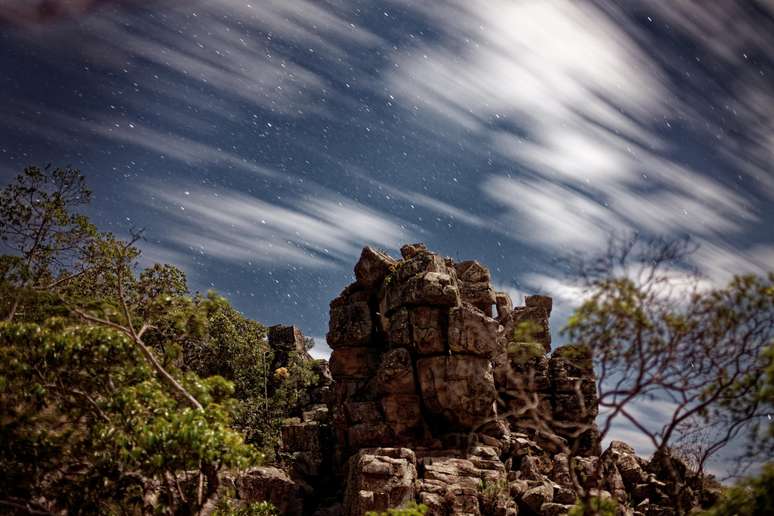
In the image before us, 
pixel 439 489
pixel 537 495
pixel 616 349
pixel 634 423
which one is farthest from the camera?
pixel 537 495

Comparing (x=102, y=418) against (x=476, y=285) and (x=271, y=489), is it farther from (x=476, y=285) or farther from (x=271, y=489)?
(x=476, y=285)

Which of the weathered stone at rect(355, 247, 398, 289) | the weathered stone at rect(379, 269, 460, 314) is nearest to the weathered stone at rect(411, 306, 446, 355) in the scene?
the weathered stone at rect(379, 269, 460, 314)

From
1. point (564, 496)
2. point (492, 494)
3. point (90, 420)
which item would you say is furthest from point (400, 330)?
point (90, 420)

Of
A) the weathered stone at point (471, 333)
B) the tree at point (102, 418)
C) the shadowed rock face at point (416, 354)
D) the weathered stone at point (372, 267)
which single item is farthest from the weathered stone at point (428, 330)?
the tree at point (102, 418)

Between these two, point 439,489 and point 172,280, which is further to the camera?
point 172,280

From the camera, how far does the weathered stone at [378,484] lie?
27688mm

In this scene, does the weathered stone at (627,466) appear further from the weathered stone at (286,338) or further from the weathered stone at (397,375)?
the weathered stone at (286,338)

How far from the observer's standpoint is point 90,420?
51.4ft

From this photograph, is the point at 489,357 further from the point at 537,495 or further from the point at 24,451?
the point at 24,451

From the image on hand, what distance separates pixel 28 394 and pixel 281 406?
36469mm

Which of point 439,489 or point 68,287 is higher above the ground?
point 68,287

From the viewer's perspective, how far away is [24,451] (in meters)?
14.2

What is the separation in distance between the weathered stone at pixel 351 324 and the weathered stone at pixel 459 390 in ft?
24.2

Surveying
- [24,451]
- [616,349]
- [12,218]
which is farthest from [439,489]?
[12,218]
